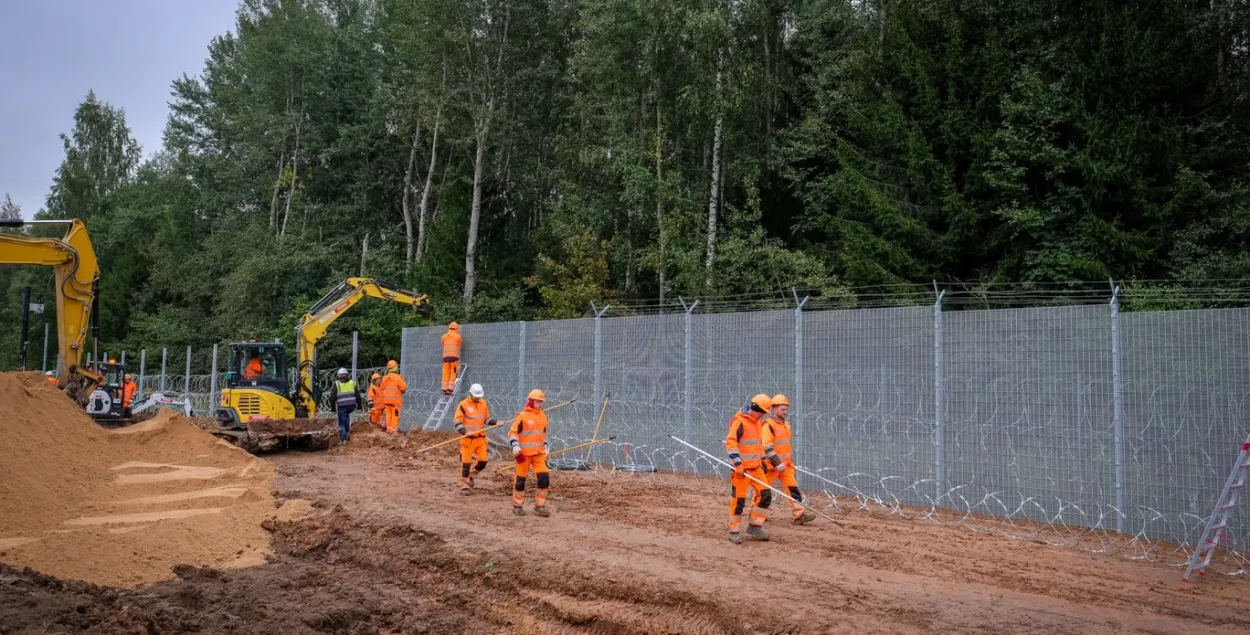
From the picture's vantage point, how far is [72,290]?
664 inches

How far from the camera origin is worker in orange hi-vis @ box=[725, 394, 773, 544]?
1070 cm

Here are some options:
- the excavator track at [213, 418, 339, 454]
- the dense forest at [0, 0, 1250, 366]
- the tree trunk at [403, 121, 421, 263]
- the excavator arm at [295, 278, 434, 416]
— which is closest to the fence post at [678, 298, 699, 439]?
the dense forest at [0, 0, 1250, 366]

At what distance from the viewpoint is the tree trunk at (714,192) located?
26.3 metres

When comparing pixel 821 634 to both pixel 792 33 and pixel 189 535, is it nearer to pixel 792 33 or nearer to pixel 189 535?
pixel 189 535

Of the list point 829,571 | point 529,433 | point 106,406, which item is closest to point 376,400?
point 106,406

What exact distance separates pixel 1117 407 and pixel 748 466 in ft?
14.9

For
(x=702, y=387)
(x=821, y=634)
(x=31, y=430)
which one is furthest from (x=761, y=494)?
(x=31, y=430)

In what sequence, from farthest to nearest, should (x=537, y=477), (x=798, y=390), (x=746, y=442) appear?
1. (x=798, y=390)
2. (x=537, y=477)
3. (x=746, y=442)

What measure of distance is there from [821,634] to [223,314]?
3834cm

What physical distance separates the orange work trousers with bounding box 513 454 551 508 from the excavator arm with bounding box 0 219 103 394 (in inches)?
387

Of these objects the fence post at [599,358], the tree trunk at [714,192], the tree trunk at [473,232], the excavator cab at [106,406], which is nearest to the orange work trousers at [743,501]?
the fence post at [599,358]

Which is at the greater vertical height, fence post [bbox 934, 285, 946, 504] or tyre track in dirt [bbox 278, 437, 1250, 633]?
fence post [bbox 934, 285, 946, 504]

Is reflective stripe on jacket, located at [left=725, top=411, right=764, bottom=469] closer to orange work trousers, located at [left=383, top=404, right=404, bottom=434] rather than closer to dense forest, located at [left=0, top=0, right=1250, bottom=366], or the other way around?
dense forest, located at [left=0, top=0, right=1250, bottom=366]

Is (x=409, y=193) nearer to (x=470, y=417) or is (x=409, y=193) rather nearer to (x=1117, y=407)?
(x=470, y=417)
